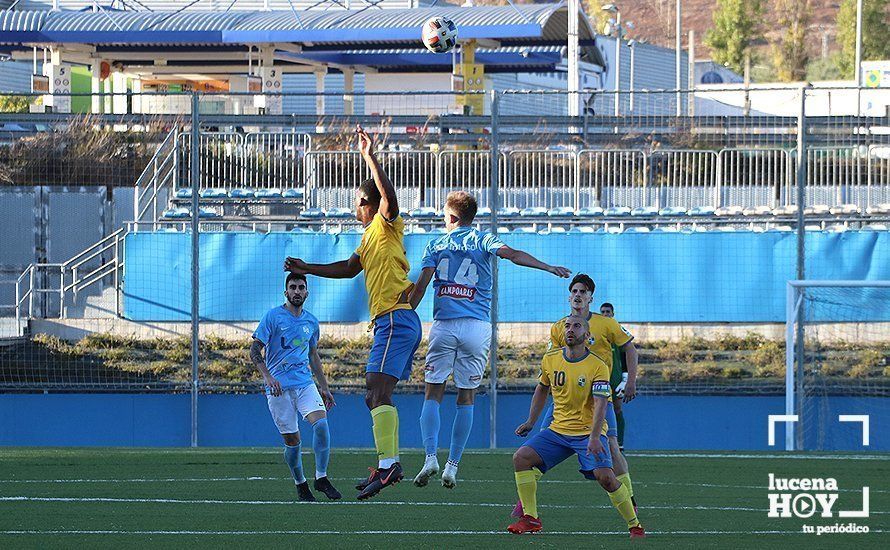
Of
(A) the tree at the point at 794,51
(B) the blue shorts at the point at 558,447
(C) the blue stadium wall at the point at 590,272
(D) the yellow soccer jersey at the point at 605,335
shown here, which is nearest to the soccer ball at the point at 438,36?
(C) the blue stadium wall at the point at 590,272

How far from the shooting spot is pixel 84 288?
61.0 feet

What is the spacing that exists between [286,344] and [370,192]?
136 centimetres

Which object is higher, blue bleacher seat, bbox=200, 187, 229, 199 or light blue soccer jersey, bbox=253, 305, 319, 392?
blue bleacher seat, bbox=200, 187, 229, 199

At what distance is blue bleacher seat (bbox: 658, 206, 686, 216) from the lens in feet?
57.7

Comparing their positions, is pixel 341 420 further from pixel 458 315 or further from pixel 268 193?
pixel 458 315

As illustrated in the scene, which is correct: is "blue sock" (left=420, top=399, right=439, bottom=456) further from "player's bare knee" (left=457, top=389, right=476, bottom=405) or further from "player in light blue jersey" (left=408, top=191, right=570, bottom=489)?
"player's bare knee" (left=457, top=389, right=476, bottom=405)

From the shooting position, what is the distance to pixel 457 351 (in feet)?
34.6

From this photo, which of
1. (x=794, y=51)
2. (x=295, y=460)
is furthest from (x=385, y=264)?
(x=794, y=51)

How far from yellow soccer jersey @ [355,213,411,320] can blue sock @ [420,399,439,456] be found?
93cm

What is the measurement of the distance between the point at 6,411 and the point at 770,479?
9.10 metres

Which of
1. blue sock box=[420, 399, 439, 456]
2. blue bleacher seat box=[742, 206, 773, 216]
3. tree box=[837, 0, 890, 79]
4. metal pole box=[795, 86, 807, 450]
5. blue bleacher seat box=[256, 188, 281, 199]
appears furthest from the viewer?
tree box=[837, 0, 890, 79]

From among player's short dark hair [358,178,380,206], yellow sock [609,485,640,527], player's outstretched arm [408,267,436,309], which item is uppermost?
player's short dark hair [358,178,380,206]

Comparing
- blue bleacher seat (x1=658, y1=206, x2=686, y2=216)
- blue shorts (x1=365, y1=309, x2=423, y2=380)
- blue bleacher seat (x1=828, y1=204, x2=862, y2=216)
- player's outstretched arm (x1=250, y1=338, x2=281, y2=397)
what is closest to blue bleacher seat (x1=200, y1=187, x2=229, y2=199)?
blue bleacher seat (x1=658, y1=206, x2=686, y2=216)

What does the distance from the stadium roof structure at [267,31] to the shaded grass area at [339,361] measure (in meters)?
18.3
